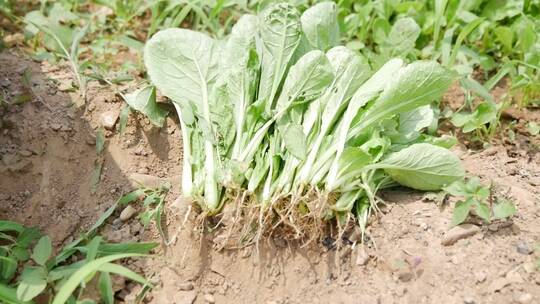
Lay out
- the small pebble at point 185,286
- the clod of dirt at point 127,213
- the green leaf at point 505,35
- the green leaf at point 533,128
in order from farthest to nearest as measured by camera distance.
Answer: the green leaf at point 505,35, the green leaf at point 533,128, the clod of dirt at point 127,213, the small pebble at point 185,286

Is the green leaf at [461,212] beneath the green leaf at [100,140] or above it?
beneath

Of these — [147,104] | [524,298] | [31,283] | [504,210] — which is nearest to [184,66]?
[147,104]

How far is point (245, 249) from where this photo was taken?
1.95m

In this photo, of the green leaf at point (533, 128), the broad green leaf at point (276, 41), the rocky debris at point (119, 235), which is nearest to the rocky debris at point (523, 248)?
the green leaf at point (533, 128)

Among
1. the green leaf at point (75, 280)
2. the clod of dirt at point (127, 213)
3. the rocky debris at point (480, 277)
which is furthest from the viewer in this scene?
the clod of dirt at point (127, 213)

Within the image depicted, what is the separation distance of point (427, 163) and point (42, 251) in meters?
1.18

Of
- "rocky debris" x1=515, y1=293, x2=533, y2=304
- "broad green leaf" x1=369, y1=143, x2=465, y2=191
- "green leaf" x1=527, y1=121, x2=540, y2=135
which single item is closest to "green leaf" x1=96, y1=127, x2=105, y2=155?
"broad green leaf" x1=369, y1=143, x2=465, y2=191

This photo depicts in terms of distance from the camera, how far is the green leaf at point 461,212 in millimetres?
1891

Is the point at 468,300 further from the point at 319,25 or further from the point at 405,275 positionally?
the point at 319,25

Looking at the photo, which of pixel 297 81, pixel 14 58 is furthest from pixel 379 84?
pixel 14 58

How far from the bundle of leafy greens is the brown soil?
12 centimetres

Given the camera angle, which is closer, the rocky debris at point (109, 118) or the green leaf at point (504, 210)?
the green leaf at point (504, 210)

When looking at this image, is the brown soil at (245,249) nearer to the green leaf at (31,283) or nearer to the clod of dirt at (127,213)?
the clod of dirt at (127,213)

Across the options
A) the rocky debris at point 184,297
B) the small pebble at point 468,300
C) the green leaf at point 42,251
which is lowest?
the rocky debris at point 184,297
